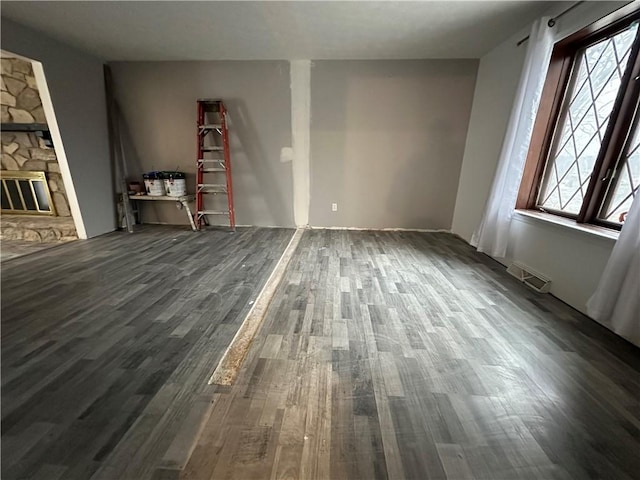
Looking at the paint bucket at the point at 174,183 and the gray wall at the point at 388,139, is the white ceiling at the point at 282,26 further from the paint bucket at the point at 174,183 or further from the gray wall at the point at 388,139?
the paint bucket at the point at 174,183

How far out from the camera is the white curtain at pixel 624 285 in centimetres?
158

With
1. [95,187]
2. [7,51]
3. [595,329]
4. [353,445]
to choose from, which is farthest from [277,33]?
[595,329]

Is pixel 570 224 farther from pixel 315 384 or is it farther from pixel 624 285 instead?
pixel 315 384

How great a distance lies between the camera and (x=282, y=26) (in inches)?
110

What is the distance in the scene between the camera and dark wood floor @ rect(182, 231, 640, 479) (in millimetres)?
971

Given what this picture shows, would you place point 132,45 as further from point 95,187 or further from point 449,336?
point 449,336

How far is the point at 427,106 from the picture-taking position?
3.81m

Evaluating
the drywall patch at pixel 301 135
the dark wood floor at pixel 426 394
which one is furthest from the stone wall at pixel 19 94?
the dark wood floor at pixel 426 394

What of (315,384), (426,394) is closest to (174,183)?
(315,384)

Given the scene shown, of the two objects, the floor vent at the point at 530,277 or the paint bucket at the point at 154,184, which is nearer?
the floor vent at the point at 530,277

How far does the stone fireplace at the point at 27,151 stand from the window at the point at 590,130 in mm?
5616

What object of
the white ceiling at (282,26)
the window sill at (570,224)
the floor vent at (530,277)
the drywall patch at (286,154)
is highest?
the white ceiling at (282,26)

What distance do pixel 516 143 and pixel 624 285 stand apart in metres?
1.55

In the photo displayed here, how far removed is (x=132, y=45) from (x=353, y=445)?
4.61 metres
